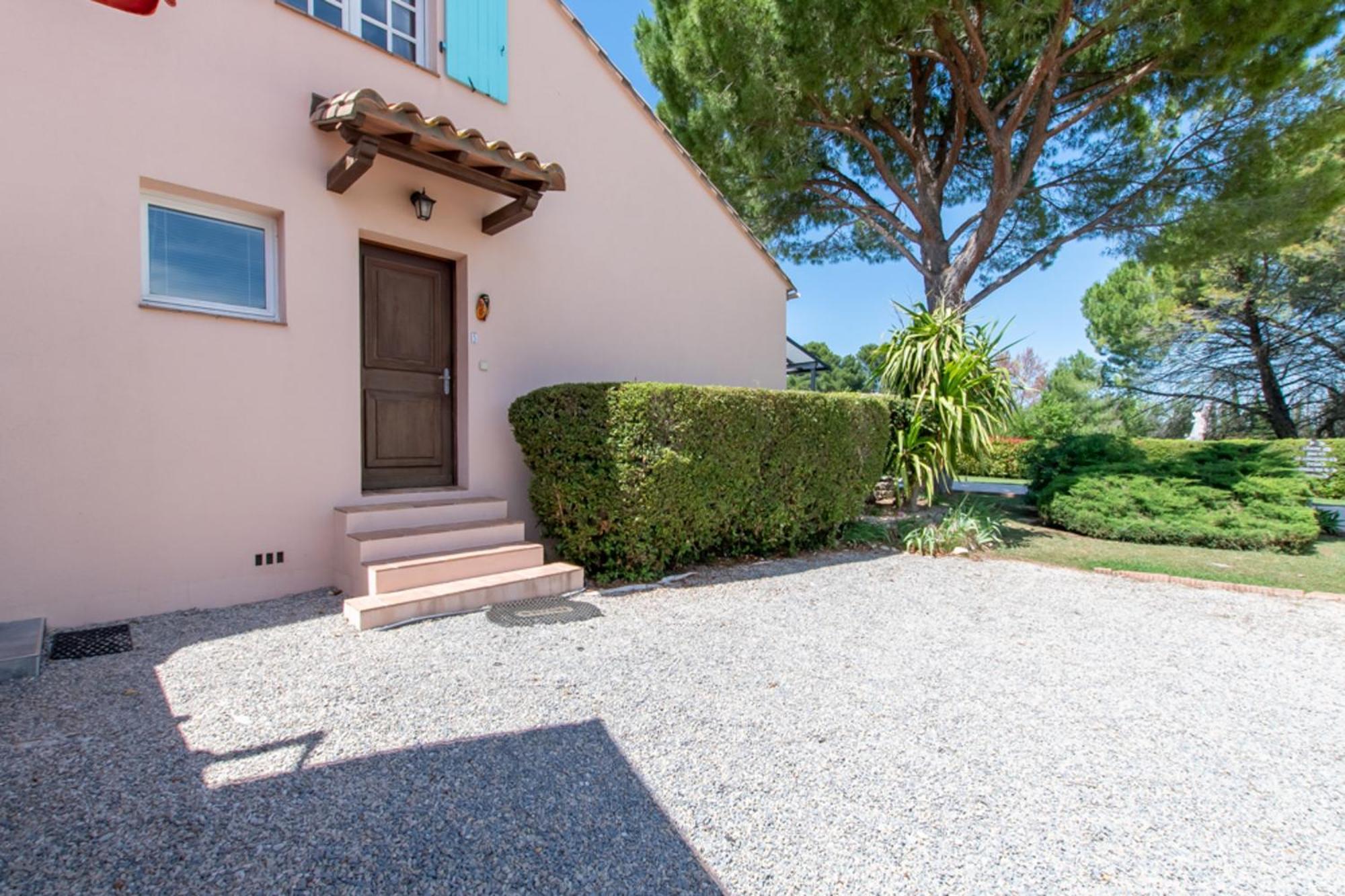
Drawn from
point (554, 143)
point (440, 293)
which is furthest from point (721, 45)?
point (440, 293)

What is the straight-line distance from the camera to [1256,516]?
7.31 meters

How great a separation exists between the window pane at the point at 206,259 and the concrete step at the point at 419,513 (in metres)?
1.69

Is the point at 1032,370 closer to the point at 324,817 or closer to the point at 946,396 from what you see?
the point at 946,396

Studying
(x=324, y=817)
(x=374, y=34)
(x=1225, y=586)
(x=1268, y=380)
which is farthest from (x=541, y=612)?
(x=1268, y=380)

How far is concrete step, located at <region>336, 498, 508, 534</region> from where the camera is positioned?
4379 millimetres

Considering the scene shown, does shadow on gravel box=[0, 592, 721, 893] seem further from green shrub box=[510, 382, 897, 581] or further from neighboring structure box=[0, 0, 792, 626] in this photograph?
green shrub box=[510, 382, 897, 581]

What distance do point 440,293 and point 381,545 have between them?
2.42m

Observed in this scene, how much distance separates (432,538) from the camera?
175 inches

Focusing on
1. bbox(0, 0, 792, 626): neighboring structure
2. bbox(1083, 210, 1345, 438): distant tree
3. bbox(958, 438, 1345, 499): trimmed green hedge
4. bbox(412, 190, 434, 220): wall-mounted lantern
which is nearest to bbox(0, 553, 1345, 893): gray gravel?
bbox(0, 0, 792, 626): neighboring structure

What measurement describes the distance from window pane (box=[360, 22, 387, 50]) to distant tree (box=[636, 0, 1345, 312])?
20.2ft

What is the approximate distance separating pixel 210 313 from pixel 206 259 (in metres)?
0.43

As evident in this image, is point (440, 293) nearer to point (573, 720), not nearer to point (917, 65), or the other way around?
point (573, 720)

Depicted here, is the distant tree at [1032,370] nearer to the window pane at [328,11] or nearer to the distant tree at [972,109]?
the distant tree at [972,109]

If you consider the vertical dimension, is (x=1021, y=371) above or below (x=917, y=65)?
below
